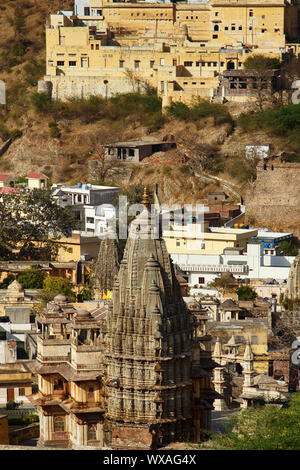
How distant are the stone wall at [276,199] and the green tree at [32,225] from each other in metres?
11.3

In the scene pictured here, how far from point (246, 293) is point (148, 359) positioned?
111ft

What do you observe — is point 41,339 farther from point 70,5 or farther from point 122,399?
point 70,5

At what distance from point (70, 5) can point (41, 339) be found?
2873 inches

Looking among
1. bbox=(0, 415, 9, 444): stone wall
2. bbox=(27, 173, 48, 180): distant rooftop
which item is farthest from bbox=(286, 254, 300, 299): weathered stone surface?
bbox=(0, 415, 9, 444): stone wall

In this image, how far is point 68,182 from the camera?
98188mm

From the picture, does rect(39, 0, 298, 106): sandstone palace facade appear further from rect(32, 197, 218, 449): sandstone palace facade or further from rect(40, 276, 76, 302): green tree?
rect(32, 197, 218, 449): sandstone palace facade

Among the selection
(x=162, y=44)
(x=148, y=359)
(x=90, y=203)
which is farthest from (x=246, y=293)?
(x=148, y=359)

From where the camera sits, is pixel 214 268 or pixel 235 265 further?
pixel 235 265

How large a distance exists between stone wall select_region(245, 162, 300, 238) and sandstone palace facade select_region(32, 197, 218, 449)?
49.6 m

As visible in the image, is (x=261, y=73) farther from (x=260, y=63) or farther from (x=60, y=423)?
(x=60, y=423)

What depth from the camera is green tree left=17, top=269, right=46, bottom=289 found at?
7256cm

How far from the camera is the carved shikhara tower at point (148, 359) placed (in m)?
39.1

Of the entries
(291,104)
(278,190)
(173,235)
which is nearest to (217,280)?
(173,235)

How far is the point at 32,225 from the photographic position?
80875 mm
